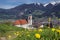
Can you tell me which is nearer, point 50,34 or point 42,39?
point 42,39

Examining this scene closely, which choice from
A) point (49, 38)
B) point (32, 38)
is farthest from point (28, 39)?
point (49, 38)

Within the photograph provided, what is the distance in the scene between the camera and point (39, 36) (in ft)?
9.21

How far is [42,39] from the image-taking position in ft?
9.13

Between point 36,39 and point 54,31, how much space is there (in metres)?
0.36

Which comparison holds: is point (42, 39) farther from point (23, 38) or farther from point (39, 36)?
point (23, 38)

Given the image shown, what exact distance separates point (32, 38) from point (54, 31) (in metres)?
0.37

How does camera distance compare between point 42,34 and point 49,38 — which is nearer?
point 49,38

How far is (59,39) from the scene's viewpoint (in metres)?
2.81

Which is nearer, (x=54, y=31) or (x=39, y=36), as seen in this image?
(x=39, y=36)

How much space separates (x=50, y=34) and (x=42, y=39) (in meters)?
0.22

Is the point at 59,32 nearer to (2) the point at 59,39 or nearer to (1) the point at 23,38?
(2) the point at 59,39

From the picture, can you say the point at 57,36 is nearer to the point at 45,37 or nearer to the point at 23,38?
the point at 45,37

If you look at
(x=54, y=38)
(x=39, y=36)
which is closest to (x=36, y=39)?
(x=39, y=36)

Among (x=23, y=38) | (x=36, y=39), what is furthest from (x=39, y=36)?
(x=23, y=38)
